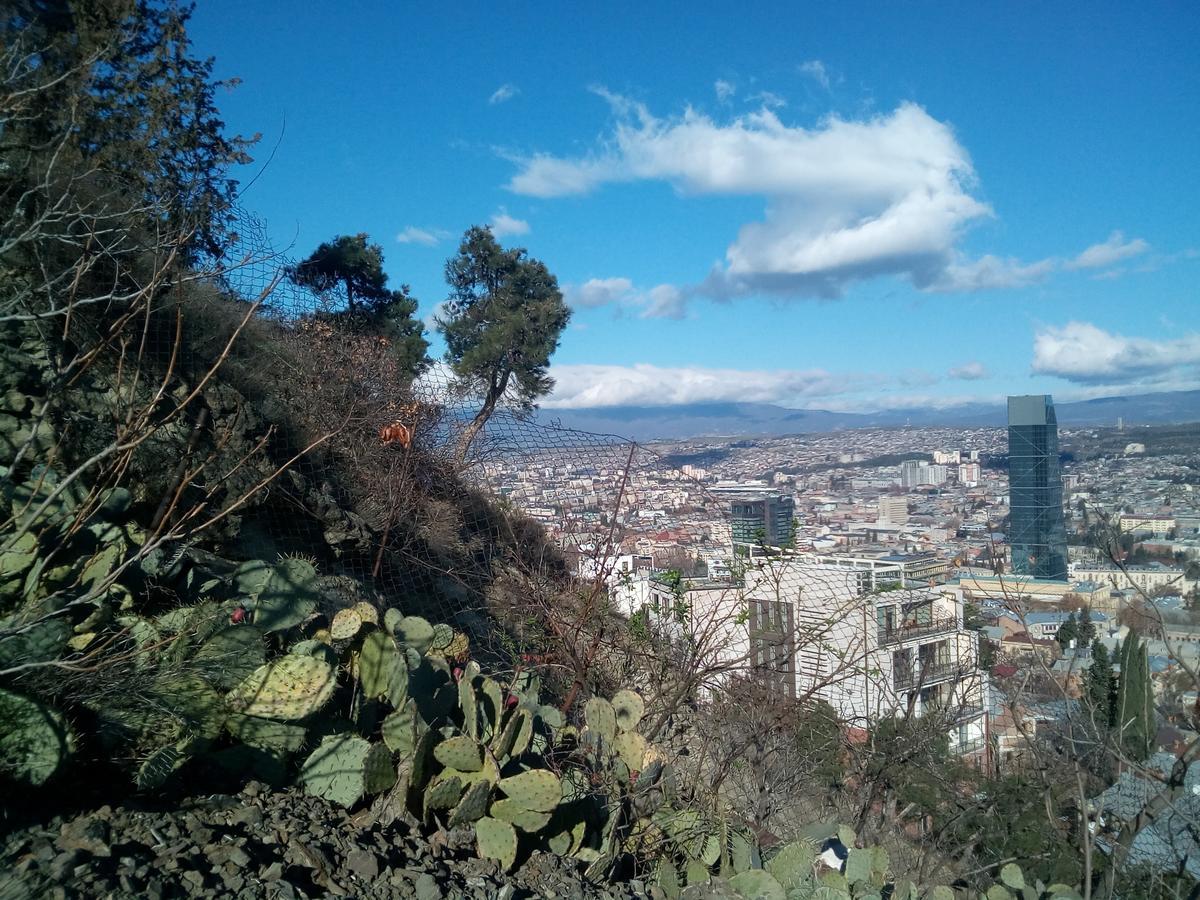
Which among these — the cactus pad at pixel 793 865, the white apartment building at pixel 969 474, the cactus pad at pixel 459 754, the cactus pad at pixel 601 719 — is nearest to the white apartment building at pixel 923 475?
the white apartment building at pixel 969 474

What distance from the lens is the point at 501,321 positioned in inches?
506

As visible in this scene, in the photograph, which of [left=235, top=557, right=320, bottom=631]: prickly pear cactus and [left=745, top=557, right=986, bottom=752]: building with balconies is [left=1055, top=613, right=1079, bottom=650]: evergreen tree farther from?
[left=235, top=557, right=320, bottom=631]: prickly pear cactus

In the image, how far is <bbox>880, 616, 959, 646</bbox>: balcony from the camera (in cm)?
594

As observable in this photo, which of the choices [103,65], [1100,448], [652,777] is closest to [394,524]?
[652,777]

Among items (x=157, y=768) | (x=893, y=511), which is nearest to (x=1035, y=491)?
(x=893, y=511)

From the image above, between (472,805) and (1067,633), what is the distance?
17.1 ft

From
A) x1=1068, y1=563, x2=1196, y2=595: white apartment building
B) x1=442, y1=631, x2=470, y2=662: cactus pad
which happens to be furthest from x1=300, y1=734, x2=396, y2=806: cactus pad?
x1=1068, y1=563, x2=1196, y2=595: white apartment building

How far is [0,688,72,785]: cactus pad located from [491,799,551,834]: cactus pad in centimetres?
152

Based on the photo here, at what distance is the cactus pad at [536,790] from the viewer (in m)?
3.32

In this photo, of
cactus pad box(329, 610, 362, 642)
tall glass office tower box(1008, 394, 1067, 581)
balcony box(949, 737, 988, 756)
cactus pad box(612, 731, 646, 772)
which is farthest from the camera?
balcony box(949, 737, 988, 756)

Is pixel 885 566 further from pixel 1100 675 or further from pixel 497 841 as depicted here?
pixel 497 841

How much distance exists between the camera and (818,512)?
856 cm

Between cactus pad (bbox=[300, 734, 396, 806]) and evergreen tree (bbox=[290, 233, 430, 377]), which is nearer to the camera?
cactus pad (bbox=[300, 734, 396, 806])

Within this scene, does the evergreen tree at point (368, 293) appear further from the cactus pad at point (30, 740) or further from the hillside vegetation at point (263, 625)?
the cactus pad at point (30, 740)
